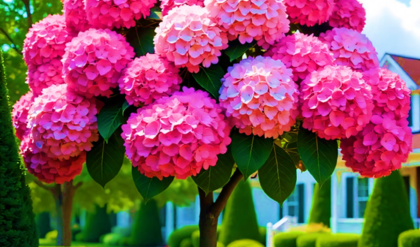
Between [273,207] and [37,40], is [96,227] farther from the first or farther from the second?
[37,40]

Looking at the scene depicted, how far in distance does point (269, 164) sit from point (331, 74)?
101 centimetres

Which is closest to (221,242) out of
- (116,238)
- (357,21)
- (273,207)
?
(273,207)

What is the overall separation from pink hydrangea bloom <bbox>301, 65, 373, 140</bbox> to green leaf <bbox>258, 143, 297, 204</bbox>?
1.71 feet

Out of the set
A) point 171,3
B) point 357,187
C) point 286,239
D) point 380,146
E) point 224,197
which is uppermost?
point 171,3

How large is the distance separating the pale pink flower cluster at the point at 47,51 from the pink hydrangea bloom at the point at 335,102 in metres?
2.53

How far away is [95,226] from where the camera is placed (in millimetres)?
35062

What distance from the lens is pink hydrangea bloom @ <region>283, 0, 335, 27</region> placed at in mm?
5810

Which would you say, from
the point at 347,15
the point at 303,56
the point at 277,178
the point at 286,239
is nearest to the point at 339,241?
the point at 286,239

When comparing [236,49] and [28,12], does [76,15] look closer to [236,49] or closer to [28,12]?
[236,49]

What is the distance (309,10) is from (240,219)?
51.1 ft

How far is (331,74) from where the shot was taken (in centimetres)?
513

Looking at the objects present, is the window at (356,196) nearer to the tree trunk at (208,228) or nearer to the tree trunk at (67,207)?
the tree trunk at (67,207)

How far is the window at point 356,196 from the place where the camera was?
68.4ft

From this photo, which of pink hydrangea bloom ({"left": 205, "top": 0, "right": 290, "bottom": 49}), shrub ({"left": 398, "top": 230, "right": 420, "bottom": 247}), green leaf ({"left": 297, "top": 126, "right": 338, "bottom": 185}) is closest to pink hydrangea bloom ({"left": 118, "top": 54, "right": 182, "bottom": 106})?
pink hydrangea bloom ({"left": 205, "top": 0, "right": 290, "bottom": 49})
